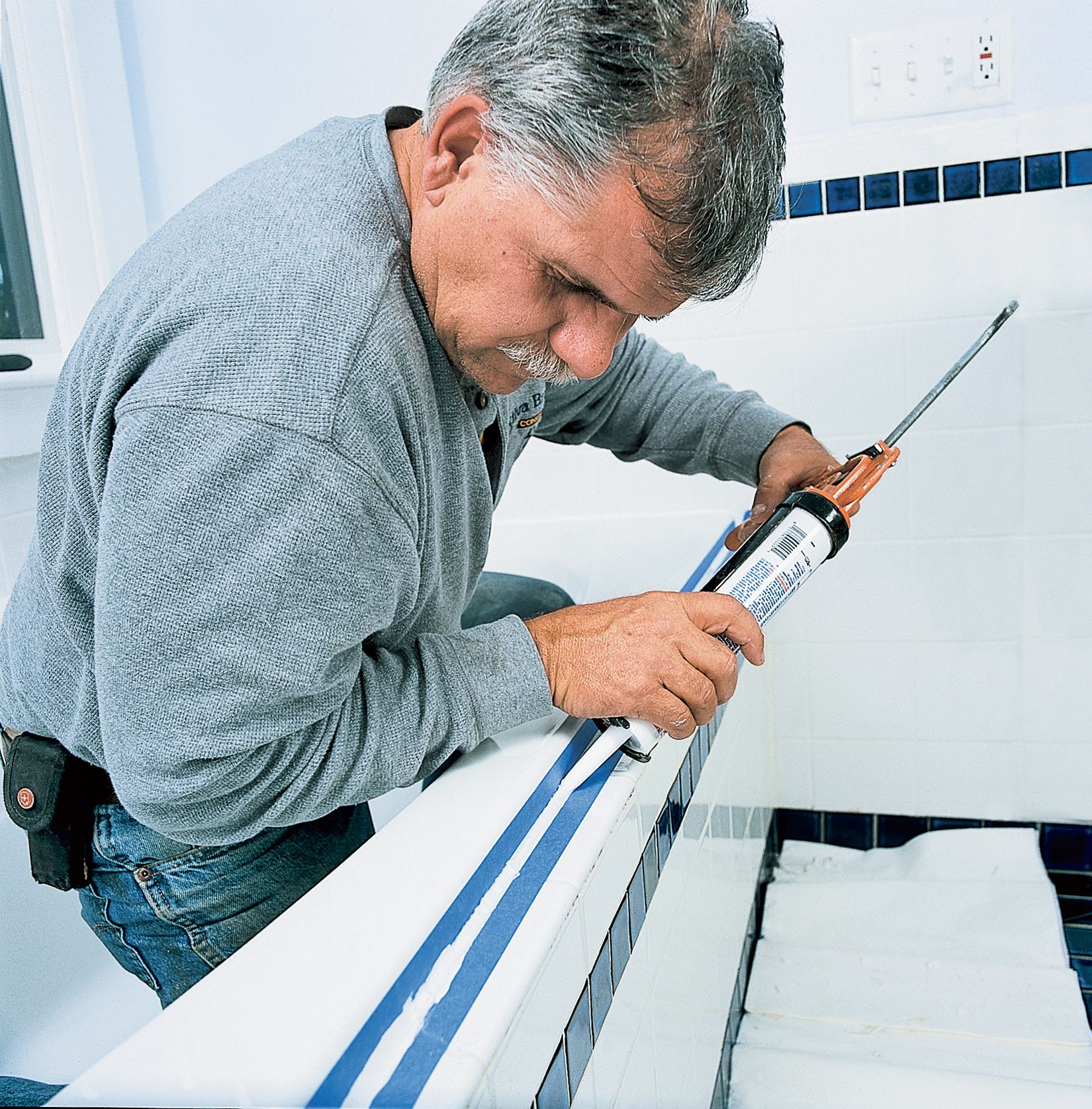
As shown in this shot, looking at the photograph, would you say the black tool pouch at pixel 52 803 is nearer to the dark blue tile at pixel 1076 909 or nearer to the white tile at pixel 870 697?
the white tile at pixel 870 697

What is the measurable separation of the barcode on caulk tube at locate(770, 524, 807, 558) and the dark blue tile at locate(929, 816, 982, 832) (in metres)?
0.86

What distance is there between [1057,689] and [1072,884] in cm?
29

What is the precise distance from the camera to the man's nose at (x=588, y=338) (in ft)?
2.01

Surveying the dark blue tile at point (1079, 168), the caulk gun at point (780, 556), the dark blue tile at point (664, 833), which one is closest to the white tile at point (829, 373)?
the dark blue tile at point (1079, 168)

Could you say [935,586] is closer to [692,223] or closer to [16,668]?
[692,223]

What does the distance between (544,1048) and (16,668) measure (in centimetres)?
44

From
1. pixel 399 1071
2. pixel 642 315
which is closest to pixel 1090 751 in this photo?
pixel 642 315

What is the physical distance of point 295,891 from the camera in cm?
78

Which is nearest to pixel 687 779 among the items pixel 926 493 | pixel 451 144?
pixel 451 144

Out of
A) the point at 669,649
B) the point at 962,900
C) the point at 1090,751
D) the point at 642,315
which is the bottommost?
the point at 962,900

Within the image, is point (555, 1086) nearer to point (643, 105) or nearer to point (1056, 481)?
point (643, 105)

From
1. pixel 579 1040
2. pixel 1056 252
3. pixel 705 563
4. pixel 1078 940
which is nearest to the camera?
pixel 579 1040

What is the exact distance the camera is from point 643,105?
0.52m

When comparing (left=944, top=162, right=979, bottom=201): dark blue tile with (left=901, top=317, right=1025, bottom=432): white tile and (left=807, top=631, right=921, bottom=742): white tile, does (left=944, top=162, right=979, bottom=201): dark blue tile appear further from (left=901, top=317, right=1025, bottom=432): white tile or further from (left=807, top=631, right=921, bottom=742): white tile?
(left=807, top=631, right=921, bottom=742): white tile
